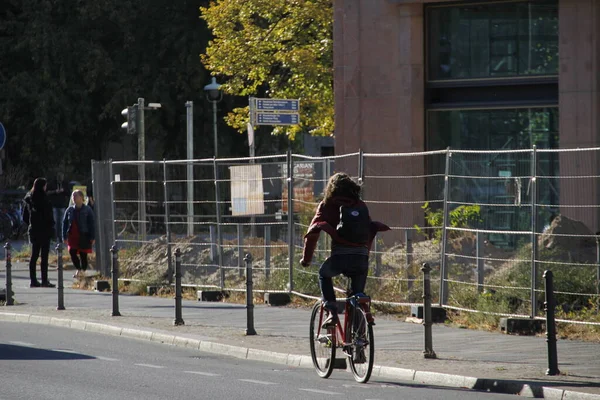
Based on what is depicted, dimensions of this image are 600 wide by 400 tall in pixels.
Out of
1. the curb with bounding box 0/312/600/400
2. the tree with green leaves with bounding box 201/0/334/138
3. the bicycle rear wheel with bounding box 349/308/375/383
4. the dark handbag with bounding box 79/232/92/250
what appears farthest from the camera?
the tree with green leaves with bounding box 201/0/334/138

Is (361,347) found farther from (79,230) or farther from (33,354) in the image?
(79,230)

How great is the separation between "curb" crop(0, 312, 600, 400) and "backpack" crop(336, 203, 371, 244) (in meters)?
1.34

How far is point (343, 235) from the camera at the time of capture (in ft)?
38.5

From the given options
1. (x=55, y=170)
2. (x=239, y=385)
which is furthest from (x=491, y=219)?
(x=55, y=170)

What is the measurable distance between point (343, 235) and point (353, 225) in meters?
0.13

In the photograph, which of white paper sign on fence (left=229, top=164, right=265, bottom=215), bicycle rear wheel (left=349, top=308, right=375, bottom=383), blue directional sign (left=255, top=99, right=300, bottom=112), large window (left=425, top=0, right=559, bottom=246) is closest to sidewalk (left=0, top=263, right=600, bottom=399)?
bicycle rear wheel (left=349, top=308, right=375, bottom=383)

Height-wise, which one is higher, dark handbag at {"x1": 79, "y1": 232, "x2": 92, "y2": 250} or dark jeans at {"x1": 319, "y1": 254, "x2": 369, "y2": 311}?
dark jeans at {"x1": 319, "y1": 254, "x2": 369, "y2": 311}

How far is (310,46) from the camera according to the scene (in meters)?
35.5

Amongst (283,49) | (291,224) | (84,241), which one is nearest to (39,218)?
(84,241)

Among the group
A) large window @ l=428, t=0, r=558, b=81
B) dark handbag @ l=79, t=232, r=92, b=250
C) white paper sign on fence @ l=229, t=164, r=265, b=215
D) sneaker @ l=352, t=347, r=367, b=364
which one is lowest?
sneaker @ l=352, t=347, r=367, b=364

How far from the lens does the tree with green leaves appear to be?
1374 inches

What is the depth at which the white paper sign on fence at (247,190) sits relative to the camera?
19.7 m

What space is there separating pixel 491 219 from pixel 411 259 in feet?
4.73

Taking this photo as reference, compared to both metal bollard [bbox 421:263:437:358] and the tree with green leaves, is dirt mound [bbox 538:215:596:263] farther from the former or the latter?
the tree with green leaves
